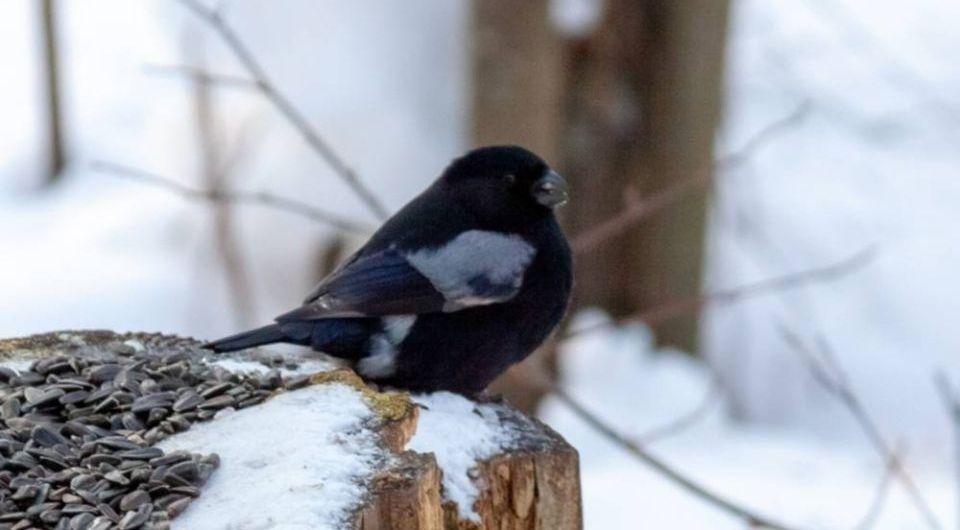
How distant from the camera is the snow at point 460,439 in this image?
2982mm

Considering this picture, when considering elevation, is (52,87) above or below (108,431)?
above

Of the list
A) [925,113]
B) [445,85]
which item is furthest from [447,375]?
[925,113]

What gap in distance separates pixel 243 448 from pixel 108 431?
0.32 m

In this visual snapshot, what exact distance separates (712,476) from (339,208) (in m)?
2.67

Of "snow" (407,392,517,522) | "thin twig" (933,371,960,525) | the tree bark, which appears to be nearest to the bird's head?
"snow" (407,392,517,522)

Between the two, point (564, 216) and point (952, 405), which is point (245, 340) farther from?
point (564, 216)

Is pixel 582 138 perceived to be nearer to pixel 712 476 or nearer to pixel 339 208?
pixel 339 208

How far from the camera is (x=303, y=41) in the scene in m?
8.83

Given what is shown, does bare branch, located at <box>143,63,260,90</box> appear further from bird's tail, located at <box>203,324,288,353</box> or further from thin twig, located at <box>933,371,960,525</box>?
thin twig, located at <box>933,371,960,525</box>

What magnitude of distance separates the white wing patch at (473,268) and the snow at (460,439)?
11.5 inches

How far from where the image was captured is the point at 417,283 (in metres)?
3.60

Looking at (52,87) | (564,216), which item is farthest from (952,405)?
(52,87)

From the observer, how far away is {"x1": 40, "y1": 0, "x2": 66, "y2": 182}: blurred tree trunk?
9.07 meters

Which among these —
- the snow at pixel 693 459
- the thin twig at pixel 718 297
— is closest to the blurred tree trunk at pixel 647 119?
the snow at pixel 693 459
